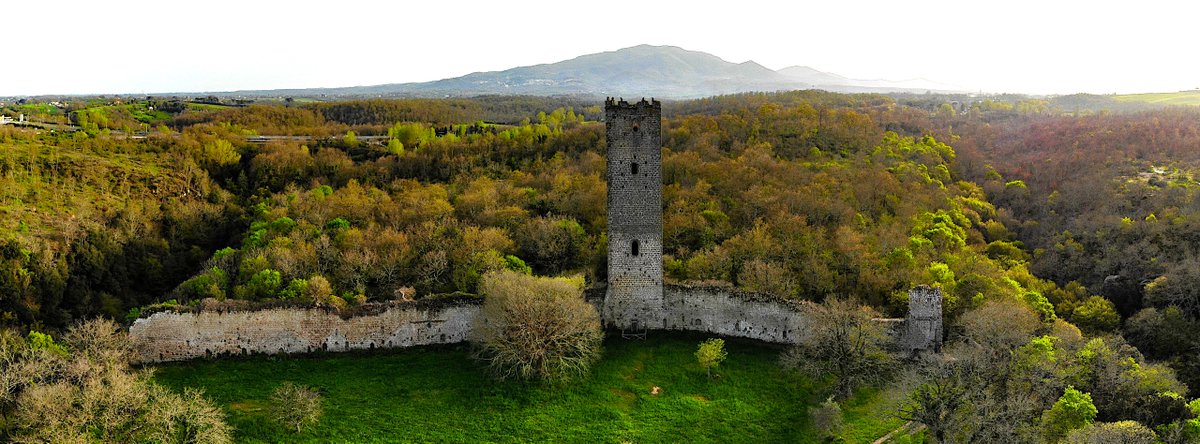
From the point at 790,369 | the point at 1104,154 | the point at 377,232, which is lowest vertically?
the point at 790,369

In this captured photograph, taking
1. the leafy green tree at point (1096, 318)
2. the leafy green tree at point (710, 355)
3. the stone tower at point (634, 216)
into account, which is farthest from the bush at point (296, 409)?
the leafy green tree at point (1096, 318)

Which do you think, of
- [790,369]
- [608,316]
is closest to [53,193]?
[608,316]

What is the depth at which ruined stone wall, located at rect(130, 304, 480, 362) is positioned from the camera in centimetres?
2789

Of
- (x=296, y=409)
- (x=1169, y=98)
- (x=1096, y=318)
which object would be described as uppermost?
(x=1169, y=98)

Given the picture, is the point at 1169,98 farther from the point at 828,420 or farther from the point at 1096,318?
the point at 828,420

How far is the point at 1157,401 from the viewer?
2320 cm

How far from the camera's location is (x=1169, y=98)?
3967 inches

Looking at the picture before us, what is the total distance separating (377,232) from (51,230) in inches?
952

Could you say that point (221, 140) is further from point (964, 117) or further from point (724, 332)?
point (964, 117)

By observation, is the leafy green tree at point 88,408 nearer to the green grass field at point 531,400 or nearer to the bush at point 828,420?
the green grass field at point 531,400

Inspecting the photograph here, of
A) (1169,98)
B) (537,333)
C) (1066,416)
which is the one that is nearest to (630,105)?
(537,333)

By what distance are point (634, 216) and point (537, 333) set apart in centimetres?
716

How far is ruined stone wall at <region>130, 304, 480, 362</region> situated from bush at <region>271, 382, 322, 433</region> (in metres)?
5.10

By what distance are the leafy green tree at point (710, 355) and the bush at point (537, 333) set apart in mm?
3979
